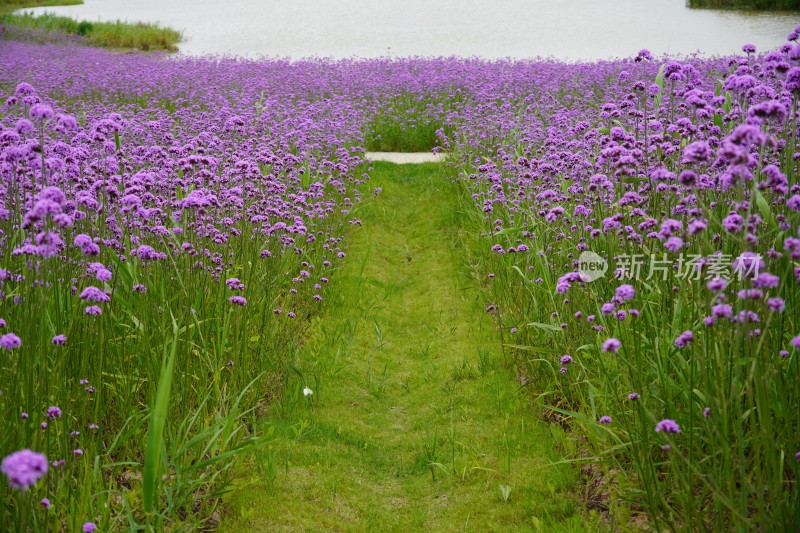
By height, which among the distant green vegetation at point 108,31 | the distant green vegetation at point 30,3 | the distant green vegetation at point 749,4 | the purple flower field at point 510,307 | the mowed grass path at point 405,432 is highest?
the distant green vegetation at point 30,3

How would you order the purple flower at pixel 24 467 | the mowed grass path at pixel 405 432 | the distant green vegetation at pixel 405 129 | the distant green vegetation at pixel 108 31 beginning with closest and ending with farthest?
the purple flower at pixel 24 467
the mowed grass path at pixel 405 432
the distant green vegetation at pixel 405 129
the distant green vegetation at pixel 108 31

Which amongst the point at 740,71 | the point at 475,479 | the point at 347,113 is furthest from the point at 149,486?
the point at 347,113

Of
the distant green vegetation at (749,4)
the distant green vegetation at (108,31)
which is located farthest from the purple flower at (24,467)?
the distant green vegetation at (108,31)

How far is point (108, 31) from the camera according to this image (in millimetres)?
30766

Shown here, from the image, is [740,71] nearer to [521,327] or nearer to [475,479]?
[521,327]

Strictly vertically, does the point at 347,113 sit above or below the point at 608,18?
below

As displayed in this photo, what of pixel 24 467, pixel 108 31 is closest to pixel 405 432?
pixel 24 467

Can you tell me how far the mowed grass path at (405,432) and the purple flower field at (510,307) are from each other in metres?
0.19

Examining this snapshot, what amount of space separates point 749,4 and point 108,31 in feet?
77.7

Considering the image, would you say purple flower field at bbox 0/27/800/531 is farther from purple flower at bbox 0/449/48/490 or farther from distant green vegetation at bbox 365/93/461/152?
distant green vegetation at bbox 365/93/461/152

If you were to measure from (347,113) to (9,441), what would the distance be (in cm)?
893

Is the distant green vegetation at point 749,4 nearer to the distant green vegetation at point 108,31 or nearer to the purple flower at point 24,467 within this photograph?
the distant green vegetation at point 108,31

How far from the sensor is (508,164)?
7246 mm

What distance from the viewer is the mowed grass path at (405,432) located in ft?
12.1
